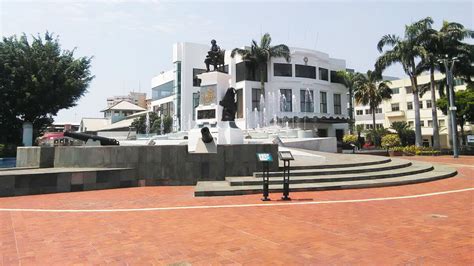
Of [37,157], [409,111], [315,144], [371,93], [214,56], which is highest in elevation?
[371,93]

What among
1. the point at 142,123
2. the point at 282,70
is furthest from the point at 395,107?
the point at 142,123

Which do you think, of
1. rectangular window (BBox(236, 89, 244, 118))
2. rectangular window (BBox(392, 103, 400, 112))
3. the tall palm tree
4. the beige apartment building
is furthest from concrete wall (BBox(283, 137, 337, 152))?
rectangular window (BBox(392, 103, 400, 112))

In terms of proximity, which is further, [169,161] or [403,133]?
[403,133]

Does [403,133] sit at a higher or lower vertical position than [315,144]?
higher

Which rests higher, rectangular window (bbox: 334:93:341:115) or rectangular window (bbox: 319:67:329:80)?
rectangular window (bbox: 319:67:329:80)

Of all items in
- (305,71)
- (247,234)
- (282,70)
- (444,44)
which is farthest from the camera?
(305,71)

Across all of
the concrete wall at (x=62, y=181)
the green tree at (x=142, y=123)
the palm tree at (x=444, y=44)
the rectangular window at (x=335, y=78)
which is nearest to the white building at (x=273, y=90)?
the rectangular window at (x=335, y=78)

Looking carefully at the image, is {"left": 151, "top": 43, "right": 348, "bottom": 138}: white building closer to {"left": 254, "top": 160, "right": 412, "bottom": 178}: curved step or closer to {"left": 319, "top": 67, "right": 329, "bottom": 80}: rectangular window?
{"left": 319, "top": 67, "right": 329, "bottom": 80}: rectangular window

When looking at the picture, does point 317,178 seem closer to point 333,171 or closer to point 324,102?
point 333,171

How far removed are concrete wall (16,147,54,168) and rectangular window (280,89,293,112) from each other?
3467 centimetres

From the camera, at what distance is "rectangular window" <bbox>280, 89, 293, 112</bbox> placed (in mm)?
45125

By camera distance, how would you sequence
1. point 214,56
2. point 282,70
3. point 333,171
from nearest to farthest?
point 333,171, point 214,56, point 282,70

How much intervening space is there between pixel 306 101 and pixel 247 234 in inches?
1680

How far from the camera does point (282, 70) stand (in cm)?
4572
